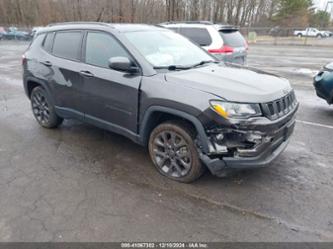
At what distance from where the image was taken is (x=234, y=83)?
3.04 meters

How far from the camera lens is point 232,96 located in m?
2.80

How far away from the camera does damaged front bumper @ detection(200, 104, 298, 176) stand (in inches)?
110

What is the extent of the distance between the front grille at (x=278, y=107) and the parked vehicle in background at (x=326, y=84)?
2773 mm

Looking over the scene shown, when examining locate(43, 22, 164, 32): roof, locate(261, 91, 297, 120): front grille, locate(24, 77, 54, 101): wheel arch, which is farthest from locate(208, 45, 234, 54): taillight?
locate(24, 77, 54, 101): wheel arch

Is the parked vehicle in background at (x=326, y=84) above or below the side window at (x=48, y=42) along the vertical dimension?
below

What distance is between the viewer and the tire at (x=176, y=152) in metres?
3.12

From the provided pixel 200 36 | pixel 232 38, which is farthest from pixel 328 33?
pixel 200 36

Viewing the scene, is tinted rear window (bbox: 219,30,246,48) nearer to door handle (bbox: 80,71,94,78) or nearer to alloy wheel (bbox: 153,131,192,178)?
door handle (bbox: 80,71,94,78)

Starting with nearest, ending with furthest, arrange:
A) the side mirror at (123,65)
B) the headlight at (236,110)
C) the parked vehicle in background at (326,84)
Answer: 1. the headlight at (236,110)
2. the side mirror at (123,65)
3. the parked vehicle in background at (326,84)

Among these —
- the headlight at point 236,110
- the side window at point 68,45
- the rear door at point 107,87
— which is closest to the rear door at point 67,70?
the side window at point 68,45

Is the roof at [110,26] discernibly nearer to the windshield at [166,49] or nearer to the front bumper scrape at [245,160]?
the windshield at [166,49]

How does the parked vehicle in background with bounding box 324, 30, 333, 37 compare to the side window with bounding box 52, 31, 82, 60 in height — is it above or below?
below

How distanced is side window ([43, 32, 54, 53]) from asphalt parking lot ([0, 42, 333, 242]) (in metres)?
1.55

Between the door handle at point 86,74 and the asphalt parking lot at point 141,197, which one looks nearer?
the asphalt parking lot at point 141,197
